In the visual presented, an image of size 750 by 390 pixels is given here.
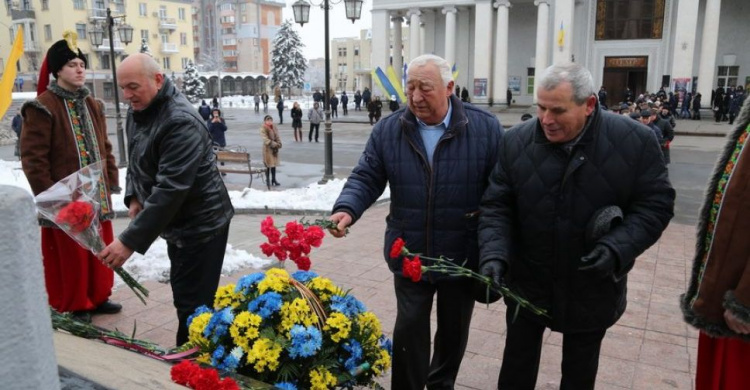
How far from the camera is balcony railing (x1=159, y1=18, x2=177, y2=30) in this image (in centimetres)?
6975

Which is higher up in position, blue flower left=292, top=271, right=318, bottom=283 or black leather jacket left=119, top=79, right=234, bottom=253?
black leather jacket left=119, top=79, right=234, bottom=253

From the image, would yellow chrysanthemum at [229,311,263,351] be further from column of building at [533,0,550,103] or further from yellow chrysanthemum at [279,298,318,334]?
column of building at [533,0,550,103]

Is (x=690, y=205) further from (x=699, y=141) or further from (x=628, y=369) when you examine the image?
(x=699, y=141)

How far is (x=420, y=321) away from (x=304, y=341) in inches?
38.7

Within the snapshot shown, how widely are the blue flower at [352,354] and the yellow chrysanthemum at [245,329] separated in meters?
0.40

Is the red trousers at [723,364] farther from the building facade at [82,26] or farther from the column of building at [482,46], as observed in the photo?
the building facade at [82,26]

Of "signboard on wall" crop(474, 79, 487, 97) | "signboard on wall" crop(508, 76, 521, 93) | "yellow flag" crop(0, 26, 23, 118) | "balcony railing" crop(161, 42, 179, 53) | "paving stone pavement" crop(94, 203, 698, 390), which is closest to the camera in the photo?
"yellow flag" crop(0, 26, 23, 118)

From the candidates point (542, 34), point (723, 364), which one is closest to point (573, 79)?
point (723, 364)

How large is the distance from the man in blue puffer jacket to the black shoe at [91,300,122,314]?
2822 mm

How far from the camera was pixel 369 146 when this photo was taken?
330 centimetres

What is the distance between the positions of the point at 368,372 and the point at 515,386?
0.83 meters

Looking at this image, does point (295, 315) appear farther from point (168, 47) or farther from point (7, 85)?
point (168, 47)

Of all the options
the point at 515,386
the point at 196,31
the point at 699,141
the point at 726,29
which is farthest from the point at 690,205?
the point at 196,31

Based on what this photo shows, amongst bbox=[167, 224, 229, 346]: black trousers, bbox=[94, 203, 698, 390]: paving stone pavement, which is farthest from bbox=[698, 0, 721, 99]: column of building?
bbox=[167, 224, 229, 346]: black trousers
